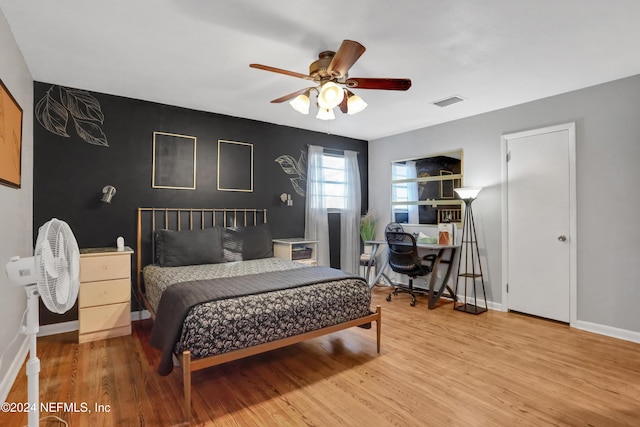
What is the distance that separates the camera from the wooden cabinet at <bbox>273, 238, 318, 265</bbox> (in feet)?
14.4

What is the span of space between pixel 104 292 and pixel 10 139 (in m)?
1.52

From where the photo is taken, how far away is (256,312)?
7.50ft

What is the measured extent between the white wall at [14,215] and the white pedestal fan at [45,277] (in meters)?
0.99

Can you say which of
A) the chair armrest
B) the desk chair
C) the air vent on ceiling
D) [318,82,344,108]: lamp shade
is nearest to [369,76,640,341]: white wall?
the air vent on ceiling

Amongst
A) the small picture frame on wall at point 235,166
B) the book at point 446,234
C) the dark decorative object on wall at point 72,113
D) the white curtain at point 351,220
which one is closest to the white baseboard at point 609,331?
the book at point 446,234

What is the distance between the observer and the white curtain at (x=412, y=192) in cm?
513

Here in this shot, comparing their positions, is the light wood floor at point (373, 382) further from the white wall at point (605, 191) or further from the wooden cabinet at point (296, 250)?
the wooden cabinet at point (296, 250)

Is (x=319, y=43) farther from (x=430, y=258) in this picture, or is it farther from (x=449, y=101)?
(x=430, y=258)

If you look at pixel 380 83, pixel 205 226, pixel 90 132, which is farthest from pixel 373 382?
pixel 90 132

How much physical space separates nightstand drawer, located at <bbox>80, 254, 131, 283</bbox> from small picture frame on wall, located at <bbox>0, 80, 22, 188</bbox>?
0.87m

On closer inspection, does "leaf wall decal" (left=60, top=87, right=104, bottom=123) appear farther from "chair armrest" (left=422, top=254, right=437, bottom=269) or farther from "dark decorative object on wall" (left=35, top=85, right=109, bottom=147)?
"chair armrest" (left=422, top=254, right=437, bottom=269)

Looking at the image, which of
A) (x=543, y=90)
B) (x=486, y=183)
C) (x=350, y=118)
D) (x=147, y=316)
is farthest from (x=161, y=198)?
(x=543, y=90)

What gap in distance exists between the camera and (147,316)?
3.81 m

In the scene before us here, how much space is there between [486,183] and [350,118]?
195cm
